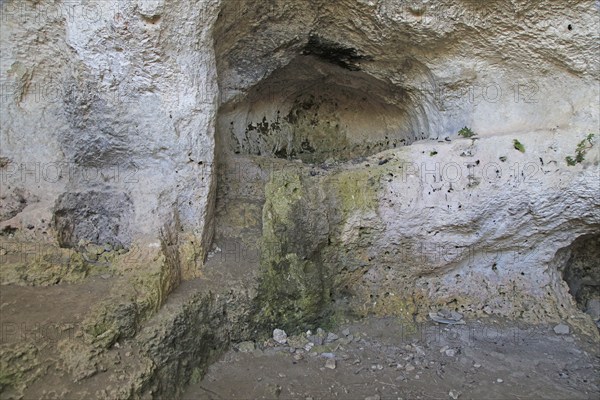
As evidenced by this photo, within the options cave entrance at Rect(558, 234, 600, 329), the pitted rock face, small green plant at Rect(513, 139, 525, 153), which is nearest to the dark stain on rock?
small green plant at Rect(513, 139, 525, 153)

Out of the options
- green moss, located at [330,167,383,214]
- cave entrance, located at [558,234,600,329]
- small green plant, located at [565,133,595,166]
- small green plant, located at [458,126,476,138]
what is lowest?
cave entrance, located at [558,234,600,329]

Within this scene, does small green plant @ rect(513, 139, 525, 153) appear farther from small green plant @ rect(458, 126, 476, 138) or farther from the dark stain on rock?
the dark stain on rock

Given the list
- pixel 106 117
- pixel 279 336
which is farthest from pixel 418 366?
pixel 106 117

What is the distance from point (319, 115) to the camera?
4969 millimetres

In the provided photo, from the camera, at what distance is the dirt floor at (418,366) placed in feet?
9.46

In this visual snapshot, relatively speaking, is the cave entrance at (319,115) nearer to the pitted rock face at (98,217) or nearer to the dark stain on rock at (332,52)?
the dark stain on rock at (332,52)

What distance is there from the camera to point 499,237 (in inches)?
144

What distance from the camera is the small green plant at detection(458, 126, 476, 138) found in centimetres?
373

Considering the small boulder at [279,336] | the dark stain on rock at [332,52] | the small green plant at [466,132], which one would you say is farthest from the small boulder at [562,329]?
the dark stain on rock at [332,52]

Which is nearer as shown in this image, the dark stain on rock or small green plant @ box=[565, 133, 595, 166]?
small green plant @ box=[565, 133, 595, 166]

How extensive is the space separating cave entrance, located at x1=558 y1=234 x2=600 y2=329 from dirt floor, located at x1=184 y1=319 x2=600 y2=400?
2.75 ft

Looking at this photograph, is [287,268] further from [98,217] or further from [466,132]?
[466,132]

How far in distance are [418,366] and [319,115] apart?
2753 millimetres

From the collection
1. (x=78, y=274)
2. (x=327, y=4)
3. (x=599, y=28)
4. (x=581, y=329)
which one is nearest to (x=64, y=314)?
(x=78, y=274)
